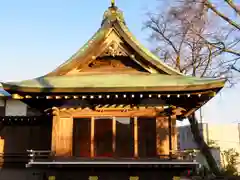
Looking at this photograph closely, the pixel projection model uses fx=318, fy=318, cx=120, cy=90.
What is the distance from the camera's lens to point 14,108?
19.5 m

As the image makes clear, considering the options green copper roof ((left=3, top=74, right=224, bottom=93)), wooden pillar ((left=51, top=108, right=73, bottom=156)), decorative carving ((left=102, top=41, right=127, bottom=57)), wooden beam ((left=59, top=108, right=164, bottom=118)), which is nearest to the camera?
green copper roof ((left=3, top=74, right=224, bottom=93))

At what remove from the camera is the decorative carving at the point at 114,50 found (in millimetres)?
13625

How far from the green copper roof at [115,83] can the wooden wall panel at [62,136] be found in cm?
152

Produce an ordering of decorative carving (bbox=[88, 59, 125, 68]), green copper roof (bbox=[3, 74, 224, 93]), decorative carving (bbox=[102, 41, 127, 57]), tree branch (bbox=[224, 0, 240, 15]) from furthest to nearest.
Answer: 1. tree branch (bbox=[224, 0, 240, 15])
2. decorative carving (bbox=[88, 59, 125, 68])
3. decorative carving (bbox=[102, 41, 127, 57])
4. green copper roof (bbox=[3, 74, 224, 93])

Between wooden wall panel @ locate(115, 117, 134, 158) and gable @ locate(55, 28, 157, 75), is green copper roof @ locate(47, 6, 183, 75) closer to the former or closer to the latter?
gable @ locate(55, 28, 157, 75)

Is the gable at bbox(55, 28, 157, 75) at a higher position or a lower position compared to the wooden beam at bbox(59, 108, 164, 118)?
higher

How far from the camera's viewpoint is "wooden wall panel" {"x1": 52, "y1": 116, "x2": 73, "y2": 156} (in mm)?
12484

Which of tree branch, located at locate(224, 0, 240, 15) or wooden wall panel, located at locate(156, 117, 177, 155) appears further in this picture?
tree branch, located at locate(224, 0, 240, 15)

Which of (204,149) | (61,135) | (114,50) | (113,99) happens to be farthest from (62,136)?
(204,149)

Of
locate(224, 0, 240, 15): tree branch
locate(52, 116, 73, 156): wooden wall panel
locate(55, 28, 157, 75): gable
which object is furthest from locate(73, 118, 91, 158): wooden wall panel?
locate(224, 0, 240, 15): tree branch

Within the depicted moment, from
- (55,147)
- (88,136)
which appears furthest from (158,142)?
(55,147)

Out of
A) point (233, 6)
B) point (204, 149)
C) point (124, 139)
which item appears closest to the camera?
point (124, 139)

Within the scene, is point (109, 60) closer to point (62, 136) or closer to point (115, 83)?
point (115, 83)

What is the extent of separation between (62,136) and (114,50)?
4214 millimetres
